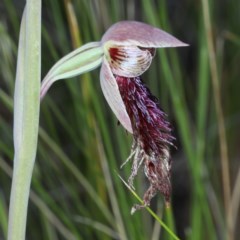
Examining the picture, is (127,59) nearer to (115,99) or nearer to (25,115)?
(115,99)

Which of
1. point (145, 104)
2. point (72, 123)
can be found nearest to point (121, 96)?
point (145, 104)

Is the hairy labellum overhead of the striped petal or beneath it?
beneath

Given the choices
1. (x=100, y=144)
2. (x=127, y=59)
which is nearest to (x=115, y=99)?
(x=127, y=59)

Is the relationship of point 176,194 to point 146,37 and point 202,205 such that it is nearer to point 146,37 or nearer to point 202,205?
point 202,205

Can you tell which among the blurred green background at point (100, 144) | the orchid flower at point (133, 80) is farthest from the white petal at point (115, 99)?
the blurred green background at point (100, 144)

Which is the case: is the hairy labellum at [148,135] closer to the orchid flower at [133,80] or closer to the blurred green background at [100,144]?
the orchid flower at [133,80]

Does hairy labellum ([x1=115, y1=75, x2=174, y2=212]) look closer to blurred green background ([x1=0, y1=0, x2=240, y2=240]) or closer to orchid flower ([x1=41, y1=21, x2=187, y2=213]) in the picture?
orchid flower ([x1=41, y1=21, x2=187, y2=213])

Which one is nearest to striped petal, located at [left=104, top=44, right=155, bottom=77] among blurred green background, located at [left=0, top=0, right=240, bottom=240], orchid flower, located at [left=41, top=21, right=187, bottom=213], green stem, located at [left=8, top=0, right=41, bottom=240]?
orchid flower, located at [left=41, top=21, right=187, bottom=213]
